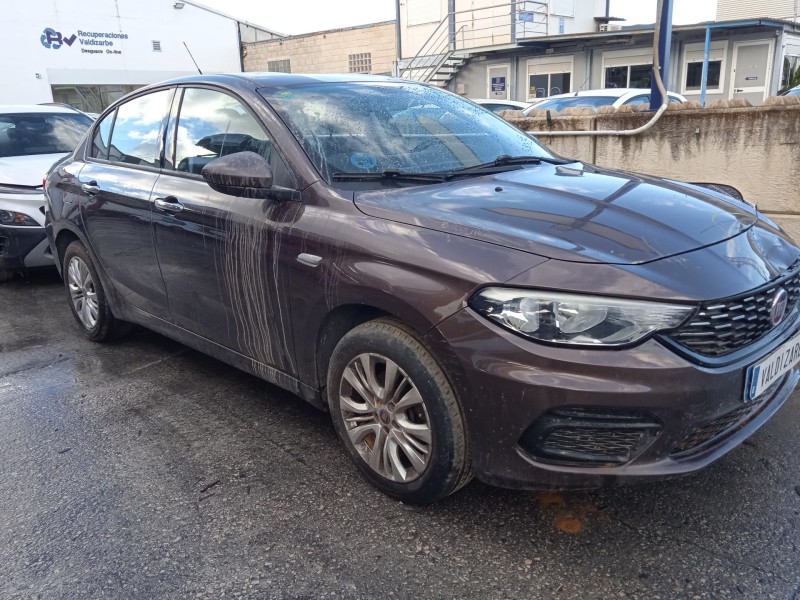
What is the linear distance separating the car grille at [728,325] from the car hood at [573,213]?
0.25m

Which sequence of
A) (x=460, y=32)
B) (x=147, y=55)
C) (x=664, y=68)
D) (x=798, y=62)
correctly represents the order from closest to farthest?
(x=664, y=68)
(x=798, y=62)
(x=460, y=32)
(x=147, y=55)

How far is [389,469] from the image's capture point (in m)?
2.69

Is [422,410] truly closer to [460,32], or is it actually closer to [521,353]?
[521,353]

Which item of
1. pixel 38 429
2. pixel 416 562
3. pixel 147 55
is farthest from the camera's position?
pixel 147 55

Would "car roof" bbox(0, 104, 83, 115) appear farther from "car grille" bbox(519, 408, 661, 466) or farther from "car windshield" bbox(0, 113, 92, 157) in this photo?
"car grille" bbox(519, 408, 661, 466)

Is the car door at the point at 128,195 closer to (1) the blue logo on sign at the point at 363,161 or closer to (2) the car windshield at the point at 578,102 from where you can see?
(1) the blue logo on sign at the point at 363,161

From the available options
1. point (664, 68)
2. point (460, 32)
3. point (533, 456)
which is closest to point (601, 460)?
point (533, 456)

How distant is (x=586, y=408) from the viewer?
2139 mm

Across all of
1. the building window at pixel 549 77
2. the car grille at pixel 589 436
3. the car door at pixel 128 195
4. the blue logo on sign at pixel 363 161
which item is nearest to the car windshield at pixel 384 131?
the blue logo on sign at pixel 363 161

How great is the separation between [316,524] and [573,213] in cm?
154

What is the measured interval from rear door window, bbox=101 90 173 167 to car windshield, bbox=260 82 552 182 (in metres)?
0.92

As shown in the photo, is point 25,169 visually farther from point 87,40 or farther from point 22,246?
point 87,40

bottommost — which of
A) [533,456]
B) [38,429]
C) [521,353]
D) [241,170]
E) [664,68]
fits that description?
[38,429]

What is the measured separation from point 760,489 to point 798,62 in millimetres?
23768
